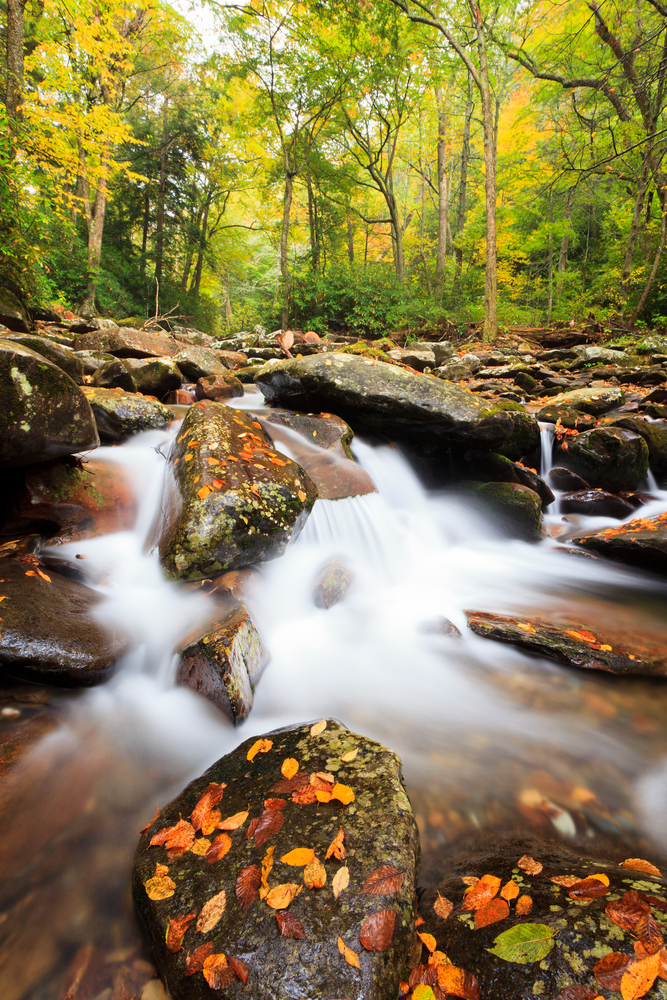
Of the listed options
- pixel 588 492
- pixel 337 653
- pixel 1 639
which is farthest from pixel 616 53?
pixel 1 639

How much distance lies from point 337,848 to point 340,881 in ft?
0.34

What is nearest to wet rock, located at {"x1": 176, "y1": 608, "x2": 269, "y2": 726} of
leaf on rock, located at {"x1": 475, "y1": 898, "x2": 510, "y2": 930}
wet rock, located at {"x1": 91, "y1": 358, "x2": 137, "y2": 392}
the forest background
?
leaf on rock, located at {"x1": 475, "y1": 898, "x2": 510, "y2": 930}

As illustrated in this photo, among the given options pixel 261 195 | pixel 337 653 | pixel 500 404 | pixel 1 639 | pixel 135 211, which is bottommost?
pixel 337 653

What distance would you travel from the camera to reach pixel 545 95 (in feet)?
41.6

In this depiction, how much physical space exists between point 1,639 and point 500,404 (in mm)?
6042

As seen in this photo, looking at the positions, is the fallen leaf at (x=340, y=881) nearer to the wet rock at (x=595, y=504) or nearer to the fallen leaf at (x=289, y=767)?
the fallen leaf at (x=289, y=767)

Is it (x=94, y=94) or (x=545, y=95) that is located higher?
(x=94, y=94)

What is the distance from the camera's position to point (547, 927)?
1.24 m

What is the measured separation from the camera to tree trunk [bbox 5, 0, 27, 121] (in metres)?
9.00

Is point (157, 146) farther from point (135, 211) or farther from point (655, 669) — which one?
point (655, 669)

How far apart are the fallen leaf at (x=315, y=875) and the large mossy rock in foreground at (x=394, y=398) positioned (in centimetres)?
480

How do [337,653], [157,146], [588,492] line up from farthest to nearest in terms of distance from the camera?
[157,146]
[588,492]
[337,653]

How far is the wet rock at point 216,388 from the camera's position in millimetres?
7082

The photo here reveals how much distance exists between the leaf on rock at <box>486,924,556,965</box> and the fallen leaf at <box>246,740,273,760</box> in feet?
3.84
